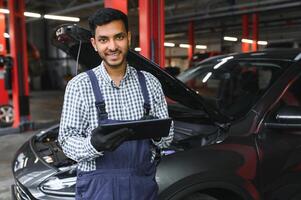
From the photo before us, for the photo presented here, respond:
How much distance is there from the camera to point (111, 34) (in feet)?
4.86

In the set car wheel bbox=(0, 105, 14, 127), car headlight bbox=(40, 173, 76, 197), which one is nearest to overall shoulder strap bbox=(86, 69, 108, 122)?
car headlight bbox=(40, 173, 76, 197)

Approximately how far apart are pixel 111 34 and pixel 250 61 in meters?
1.98

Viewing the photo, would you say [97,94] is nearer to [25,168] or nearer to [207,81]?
[25,168]

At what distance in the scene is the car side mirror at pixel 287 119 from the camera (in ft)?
7.39

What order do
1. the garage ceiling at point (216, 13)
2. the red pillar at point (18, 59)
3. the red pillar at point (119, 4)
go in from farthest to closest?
1. the garage ceiling at point (216, 13)
2. the red pillar at point (18, 59)
3. the red pillar at point (119, 4)

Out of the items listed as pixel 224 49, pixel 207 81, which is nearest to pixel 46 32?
pixel 224 49

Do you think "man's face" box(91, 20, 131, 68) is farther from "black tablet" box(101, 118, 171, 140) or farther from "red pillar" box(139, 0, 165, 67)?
"red pillar" box(139, 0, 165, 67)

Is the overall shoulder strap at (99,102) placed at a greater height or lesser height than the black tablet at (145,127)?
greater

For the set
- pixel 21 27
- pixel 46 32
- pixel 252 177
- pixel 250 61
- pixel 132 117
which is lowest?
pixel 252 177

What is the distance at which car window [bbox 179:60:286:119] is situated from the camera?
2994mm

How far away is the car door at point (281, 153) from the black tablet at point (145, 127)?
106 cm

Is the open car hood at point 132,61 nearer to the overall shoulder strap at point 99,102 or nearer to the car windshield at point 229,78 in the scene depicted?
the overall shoulder strap at point 99,102

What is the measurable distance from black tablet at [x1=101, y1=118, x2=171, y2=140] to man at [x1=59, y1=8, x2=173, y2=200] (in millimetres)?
68

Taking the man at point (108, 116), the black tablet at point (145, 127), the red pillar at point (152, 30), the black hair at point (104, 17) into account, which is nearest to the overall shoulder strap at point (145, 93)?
the man at point (108, 116)
